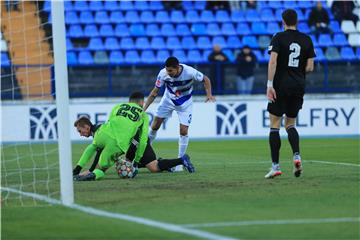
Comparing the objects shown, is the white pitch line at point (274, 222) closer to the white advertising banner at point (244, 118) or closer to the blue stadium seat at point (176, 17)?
the white advertising banner at point (244, 118)

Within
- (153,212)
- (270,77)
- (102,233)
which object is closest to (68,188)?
(153,212)

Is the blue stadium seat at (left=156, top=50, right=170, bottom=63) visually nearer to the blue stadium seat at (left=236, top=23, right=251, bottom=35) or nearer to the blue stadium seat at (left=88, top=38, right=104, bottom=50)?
the blue stadium seat at (left=88, top=38, right=104, bottom=50)

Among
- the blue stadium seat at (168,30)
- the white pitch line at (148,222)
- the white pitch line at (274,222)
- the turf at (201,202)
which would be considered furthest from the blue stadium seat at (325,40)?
the white pitch line at (274,222)

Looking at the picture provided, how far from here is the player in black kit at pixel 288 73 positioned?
11758 mm

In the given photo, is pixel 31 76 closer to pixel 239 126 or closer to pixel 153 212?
pixel 239 126

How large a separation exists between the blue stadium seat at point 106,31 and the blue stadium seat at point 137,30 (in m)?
0.65

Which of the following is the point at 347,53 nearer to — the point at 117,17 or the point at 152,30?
the point at 152,30

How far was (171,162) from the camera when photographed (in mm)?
13117

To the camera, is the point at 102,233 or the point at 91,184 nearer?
the point at 102,233

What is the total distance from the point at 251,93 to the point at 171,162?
45.0ft

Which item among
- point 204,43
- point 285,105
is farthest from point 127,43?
point 285,105

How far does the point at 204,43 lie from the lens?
29.3 metres

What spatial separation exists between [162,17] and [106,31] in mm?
2053

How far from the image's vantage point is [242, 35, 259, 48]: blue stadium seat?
29.2 m
